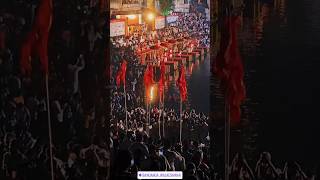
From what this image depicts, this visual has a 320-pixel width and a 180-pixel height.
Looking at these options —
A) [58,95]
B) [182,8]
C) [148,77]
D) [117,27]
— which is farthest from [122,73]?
[182,8]

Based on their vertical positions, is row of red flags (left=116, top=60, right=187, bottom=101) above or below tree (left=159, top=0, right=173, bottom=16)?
below

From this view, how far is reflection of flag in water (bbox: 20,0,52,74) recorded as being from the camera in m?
2.92

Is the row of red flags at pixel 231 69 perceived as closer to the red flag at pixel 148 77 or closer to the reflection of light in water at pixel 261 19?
the reflection of light in water at pixel 261 19

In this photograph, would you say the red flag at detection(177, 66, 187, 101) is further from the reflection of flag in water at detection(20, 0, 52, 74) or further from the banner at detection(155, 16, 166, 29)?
the reflection of flag in water at detection(20, 0, 52, 74)

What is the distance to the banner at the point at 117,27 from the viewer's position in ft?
9.64

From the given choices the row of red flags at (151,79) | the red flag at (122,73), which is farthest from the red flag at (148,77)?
the red flag at (122,73)

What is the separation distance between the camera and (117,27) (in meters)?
2.94

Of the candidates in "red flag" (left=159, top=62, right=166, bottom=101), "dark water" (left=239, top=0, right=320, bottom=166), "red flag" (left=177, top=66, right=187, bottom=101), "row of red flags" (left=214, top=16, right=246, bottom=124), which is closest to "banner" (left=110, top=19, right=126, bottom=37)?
"red flag" (left=159, top=62, right=166, bottom=101)

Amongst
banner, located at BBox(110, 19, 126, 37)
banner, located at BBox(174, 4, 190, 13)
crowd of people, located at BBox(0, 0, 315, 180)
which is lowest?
crowd of people, located at BBox(0, 0, 315, 180)

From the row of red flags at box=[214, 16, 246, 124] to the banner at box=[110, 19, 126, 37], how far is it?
547 millimetres

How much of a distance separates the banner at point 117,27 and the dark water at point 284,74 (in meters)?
0.65

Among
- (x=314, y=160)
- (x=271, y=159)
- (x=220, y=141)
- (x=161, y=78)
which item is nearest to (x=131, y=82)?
(x=161, y=78)

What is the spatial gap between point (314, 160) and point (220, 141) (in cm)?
52

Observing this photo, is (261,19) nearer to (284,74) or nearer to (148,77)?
(284,74)
